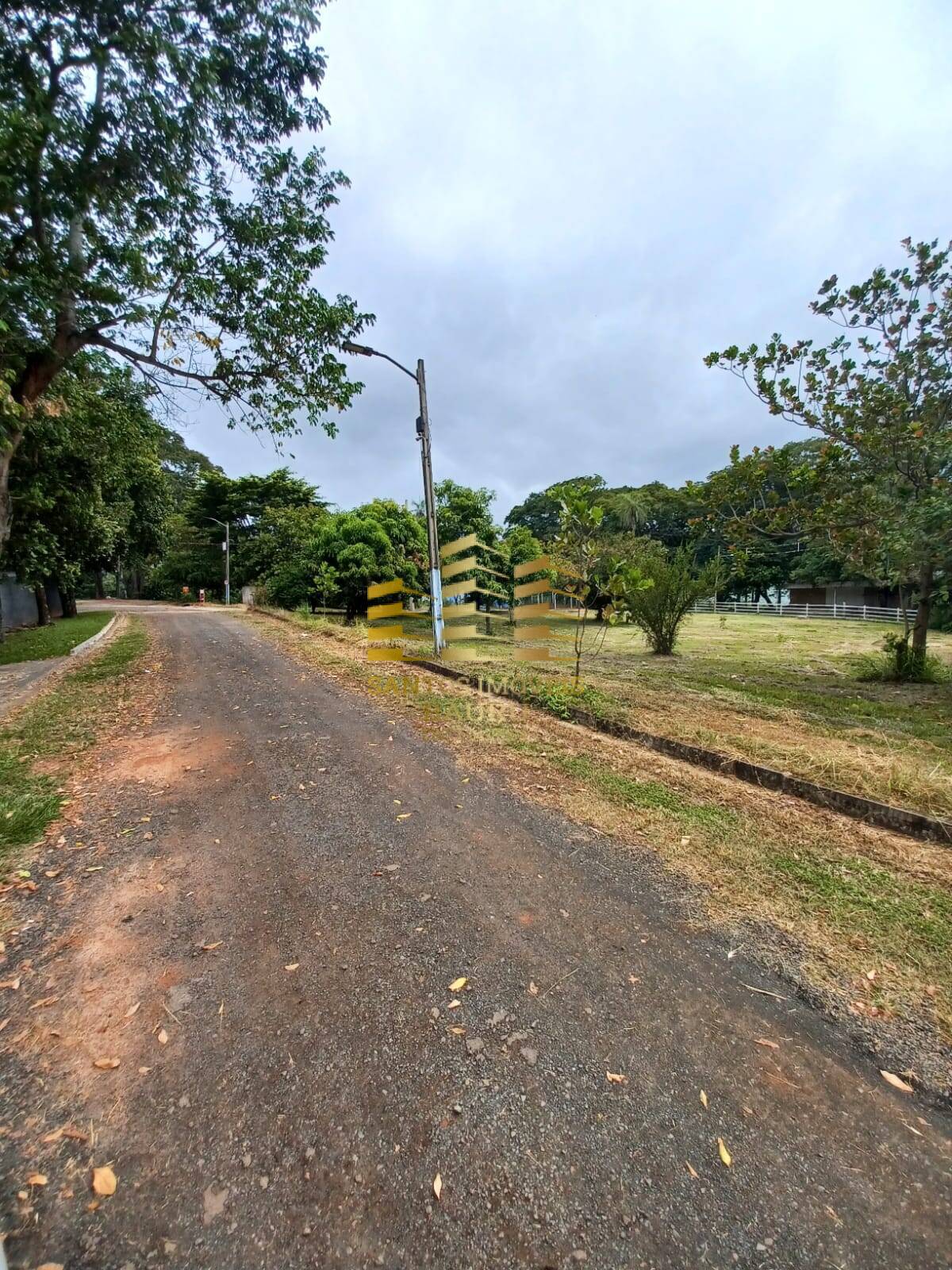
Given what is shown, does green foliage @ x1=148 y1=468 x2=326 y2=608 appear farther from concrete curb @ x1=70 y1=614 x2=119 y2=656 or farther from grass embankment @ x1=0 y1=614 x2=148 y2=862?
grass embankment @ x1=0 y1=614 x2=148 y2=862

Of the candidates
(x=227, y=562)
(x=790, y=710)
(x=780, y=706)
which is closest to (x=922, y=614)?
(x=780, y=706)

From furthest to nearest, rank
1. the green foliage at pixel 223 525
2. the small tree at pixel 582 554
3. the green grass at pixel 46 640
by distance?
the green foliage at pixel 223 525 < the green grass at pixel 46 640 < the small tree at pixel 582 554

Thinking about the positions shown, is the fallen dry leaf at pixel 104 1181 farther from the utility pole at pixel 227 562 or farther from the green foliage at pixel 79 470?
the utility pole at pixel 227 562

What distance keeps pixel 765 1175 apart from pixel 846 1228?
0.55 ft

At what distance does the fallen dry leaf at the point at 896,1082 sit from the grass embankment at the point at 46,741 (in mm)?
3783

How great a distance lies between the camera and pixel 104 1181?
1.27m

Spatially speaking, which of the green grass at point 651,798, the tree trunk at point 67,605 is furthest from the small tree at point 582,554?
the tree trunk at point 67,605

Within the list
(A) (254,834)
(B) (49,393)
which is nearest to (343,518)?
(B) (49,393)

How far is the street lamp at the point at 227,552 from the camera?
1073 inches

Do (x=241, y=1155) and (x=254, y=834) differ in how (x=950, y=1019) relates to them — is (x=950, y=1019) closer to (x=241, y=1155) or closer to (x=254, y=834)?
(x=241, y=1155)

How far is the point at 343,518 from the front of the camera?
566 inches

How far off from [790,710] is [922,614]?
411 cm

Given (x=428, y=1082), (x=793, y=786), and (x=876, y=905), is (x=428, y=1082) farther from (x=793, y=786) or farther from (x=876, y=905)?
(x=793, y=786)

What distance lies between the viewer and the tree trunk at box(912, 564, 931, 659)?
7430 mm
